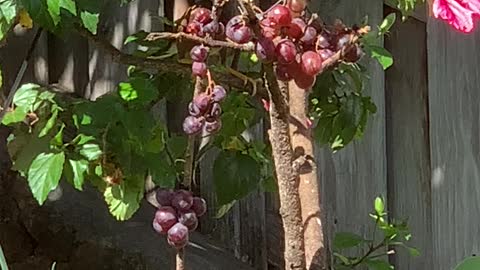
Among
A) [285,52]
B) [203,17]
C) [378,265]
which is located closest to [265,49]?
[285,52]

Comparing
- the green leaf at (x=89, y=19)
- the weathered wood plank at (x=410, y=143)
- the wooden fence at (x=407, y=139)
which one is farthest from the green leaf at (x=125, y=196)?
the weathered wood plank at (x=410, y=143)

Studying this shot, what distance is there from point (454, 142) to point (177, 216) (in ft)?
3.66

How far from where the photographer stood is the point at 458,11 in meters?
1.09

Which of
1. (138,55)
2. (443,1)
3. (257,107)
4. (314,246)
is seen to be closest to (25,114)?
(138,55)

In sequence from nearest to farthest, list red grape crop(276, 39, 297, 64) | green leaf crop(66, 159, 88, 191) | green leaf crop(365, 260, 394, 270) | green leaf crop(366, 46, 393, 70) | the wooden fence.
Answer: red grape crop(276, 39, 297, 64), green leaf crop(66, 159, 88, 191), green leaf crop(366, 46, 393, 70), green leaf crop(365, 260, 394, 270), the wooden fence

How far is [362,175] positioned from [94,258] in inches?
23.0

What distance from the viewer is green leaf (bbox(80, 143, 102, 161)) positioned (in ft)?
4.68

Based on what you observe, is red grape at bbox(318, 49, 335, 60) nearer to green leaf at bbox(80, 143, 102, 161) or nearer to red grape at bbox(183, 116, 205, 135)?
red grape at bbox(183, 116, 205, 135)

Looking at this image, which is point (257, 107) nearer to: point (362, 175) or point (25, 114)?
point (25, 114)

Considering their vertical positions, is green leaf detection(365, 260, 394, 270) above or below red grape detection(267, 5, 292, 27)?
below

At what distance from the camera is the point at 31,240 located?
1932 millimetres

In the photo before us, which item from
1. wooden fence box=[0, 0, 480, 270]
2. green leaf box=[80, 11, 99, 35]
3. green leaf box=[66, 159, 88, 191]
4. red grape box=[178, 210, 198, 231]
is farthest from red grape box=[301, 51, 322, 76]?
wooden fence box=[0, 0, 480, 270]

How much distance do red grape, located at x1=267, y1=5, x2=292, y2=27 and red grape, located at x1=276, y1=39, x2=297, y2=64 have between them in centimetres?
2

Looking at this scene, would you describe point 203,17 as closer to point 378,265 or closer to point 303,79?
point 303,79
